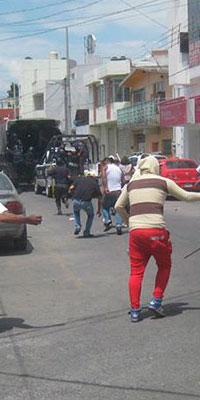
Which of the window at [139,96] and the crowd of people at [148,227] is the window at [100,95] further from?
the crowd of people at [148,227]

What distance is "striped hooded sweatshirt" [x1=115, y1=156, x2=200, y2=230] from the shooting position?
781 centimetres

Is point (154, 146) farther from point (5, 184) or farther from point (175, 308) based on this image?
point (175, 308)

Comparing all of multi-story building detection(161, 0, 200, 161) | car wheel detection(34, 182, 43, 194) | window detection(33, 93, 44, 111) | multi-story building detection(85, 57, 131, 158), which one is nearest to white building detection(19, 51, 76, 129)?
window detection(33, 93, 44, 111)

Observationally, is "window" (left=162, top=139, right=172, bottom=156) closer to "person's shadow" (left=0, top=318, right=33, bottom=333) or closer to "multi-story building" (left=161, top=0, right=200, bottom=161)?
"multi-story building" (left=161, top=0, right=200, bottom=161)

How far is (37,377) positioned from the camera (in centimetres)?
586

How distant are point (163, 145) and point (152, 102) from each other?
3.32 metres

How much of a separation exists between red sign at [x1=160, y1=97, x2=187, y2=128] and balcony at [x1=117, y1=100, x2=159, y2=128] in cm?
517

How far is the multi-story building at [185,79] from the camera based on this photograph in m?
38.6

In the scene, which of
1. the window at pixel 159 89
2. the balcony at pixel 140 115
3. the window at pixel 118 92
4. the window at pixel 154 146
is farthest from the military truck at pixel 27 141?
the window at pixel 118 92

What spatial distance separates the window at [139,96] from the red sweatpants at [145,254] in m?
48.0

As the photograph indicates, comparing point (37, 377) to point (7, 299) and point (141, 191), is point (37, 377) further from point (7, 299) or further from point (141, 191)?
point (7, 299)

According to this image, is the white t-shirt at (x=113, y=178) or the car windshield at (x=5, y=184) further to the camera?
the white t-shirt at (x=113, y=178)

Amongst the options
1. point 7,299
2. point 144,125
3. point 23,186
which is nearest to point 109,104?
point 144,125

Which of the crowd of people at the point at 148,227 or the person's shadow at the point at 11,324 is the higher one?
the crowd of people at the point at 148,227
